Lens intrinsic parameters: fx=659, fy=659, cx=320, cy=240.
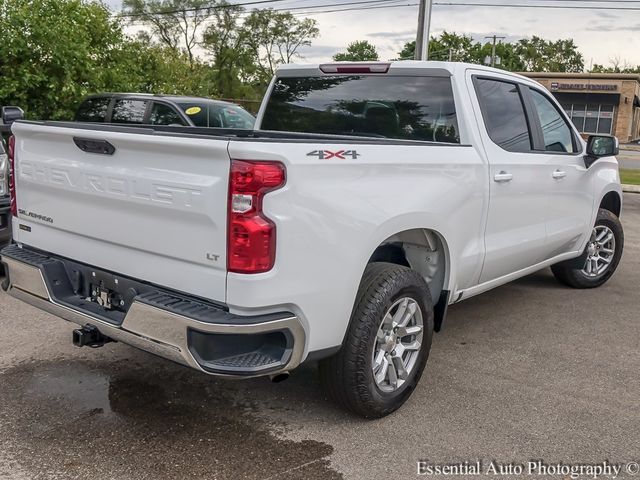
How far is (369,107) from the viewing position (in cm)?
449

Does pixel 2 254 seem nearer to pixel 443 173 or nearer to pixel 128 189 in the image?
pixel 128 189

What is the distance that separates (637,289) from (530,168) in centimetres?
264

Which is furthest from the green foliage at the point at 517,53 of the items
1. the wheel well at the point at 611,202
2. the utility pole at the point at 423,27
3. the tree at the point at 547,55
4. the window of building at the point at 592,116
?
the wheel well at the point at 611,202

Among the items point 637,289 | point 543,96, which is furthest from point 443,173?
point 637,289

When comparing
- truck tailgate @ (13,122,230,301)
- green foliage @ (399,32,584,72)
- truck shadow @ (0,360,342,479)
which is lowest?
truck shadow @ (0,360,342,479)

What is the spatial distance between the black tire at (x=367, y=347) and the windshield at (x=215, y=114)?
665cm

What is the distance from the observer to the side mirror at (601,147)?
17.9 feet

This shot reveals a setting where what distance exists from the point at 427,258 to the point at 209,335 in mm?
1712

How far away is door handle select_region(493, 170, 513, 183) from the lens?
4275 millimetres

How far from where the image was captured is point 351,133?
453 cm

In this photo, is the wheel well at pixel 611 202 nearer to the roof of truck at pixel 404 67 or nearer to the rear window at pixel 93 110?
the roof of truck at pixel 404 67

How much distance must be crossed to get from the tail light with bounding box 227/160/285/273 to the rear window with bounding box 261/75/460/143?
182cm

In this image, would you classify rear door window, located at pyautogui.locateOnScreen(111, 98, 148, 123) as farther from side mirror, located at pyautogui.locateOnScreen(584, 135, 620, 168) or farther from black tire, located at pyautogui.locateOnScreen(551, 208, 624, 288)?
side mirror, located at pyautogui.locateOnScreen(584, 135, 620, 168)

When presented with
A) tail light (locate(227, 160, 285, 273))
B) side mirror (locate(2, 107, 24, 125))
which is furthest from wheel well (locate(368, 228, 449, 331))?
side mirror (locate(2, 107, 24, 125))
